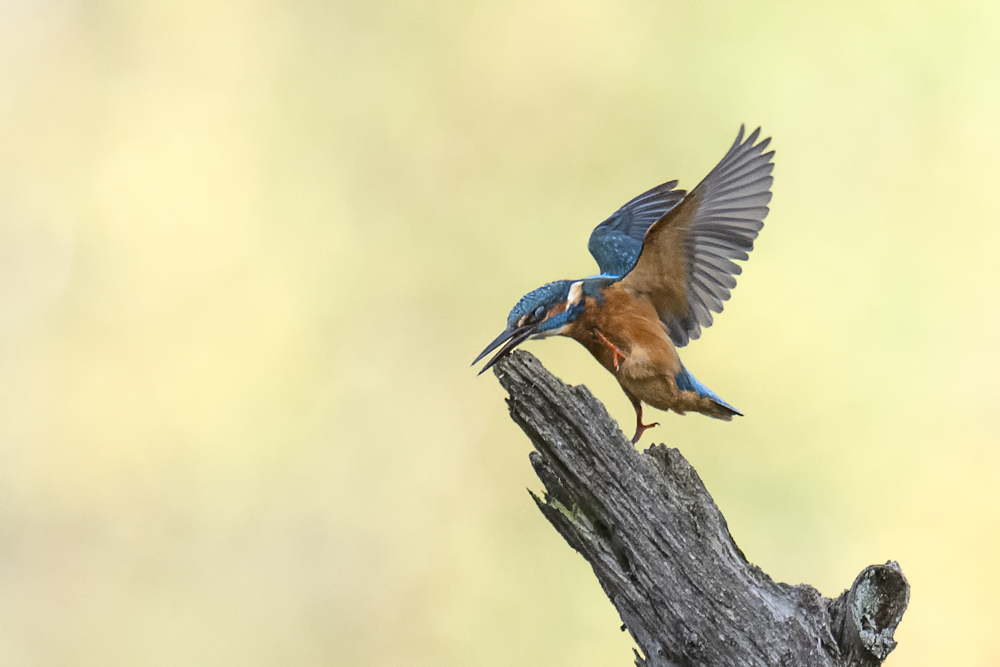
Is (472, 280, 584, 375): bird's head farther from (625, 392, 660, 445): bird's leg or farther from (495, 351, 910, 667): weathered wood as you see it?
(625, 392, 660, 445): bird's leg

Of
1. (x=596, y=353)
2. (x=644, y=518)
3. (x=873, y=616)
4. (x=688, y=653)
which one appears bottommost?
(x=873, y=616)

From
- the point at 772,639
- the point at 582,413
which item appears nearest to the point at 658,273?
the point at 582,413

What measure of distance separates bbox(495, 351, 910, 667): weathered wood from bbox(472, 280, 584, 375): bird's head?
259 millimetres

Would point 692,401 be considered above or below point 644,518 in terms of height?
above

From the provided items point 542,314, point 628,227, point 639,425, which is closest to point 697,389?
point 639,425

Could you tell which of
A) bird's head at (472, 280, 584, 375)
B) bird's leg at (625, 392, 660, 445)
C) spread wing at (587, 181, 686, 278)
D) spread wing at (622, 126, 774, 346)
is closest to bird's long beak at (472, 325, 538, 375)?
bird's head at (472, 280, 584, 375)

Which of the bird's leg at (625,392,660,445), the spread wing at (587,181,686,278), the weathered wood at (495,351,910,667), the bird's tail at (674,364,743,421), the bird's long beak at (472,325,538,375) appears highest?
the spread wing at (587,181,686,278)

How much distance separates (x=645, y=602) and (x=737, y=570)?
0.29 meters

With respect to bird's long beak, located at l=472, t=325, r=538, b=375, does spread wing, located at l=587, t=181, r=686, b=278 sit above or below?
above

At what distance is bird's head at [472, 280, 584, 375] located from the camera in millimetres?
2369

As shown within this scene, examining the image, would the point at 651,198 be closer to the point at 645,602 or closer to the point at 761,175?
the point at 761,175

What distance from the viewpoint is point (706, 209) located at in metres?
2.62

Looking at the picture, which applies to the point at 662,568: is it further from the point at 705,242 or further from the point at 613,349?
the point at 705,242

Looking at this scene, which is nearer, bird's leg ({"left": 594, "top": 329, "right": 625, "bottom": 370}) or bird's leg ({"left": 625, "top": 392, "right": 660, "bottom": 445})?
bird's leg ({"left": 594, "top": 329, "right": 625, "bottom": 370})
